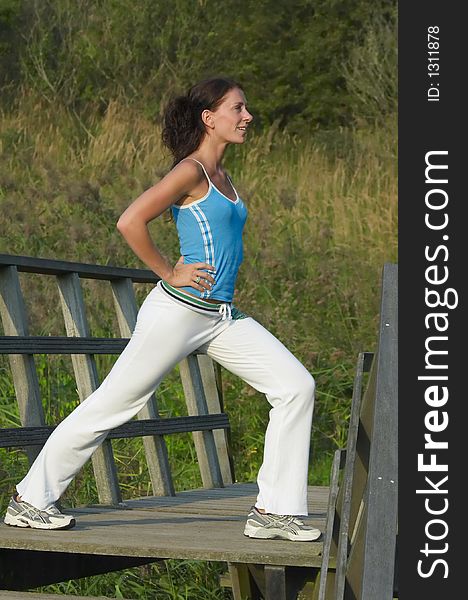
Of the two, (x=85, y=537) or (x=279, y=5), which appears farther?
(x=279, y=5)

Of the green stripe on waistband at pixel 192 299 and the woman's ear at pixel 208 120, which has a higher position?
the woman's ear at pixel 208 120

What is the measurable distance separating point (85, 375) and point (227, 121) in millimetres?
1457

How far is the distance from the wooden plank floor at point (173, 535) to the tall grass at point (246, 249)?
1350 millimetres

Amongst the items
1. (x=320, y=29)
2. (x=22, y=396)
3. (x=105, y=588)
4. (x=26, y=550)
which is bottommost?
(x=105, y=588)

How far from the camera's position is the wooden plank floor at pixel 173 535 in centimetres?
473

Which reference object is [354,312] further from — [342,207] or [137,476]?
[137,476]

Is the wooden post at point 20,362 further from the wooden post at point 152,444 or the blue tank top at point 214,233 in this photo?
the blue tank top at point 214,233

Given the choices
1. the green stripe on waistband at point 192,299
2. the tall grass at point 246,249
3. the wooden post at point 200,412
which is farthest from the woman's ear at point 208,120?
the tall grass at point 246,249

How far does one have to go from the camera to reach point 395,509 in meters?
3.48

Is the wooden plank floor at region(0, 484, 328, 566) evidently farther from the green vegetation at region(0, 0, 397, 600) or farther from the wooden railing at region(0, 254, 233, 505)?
the green vegetation at region(0, 0, 397, 600)

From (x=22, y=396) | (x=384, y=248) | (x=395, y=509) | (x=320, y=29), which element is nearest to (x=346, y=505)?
(x=395, y=509)

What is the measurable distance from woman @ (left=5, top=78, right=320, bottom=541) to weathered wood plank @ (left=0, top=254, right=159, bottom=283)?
827mm

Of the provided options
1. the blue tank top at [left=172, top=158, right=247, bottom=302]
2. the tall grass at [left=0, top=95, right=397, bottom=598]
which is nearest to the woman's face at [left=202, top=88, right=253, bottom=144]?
the blue tank top at [left=172, top=158, right=247, bottom=302]

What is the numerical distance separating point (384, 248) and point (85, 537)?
766 centimetres
